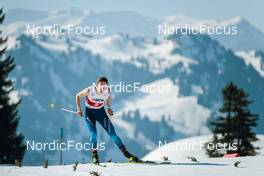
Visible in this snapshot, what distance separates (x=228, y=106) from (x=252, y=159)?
34171mm

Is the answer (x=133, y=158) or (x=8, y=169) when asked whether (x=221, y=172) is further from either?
(x=8, y=169)

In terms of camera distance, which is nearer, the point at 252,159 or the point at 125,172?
the point at 125,172

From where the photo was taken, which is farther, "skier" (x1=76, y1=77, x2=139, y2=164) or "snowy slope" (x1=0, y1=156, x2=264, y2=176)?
"skier" (x1=76, y1=77, x2=139, y2=164)

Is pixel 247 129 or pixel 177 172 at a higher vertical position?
pixel 247 129

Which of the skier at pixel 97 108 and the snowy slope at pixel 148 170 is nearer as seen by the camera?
the snowy slope at pixel 148 170

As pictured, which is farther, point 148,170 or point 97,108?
point 97,108

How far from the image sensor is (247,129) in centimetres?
4912

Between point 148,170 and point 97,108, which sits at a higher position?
point 97,108

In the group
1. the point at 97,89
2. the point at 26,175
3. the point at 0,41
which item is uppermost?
the point at 0,41

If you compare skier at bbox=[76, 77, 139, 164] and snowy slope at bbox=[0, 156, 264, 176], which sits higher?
skier at bbox=[76, 77, 139, 164]

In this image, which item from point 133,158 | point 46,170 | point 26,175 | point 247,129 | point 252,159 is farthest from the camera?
point 247,129

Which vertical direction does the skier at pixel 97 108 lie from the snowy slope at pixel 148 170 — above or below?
above

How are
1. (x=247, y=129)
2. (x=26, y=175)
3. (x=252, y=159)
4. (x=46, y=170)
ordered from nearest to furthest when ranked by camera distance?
(x=26, y=175), (x=46, y=170), (x=252, y=159), (x=247, y=129)

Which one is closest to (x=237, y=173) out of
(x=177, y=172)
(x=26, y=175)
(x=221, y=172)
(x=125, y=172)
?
(x=221, y=172)
